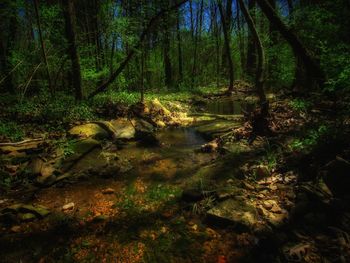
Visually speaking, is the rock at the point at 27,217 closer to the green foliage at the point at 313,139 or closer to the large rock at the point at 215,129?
the green foliage at the point at 313,139

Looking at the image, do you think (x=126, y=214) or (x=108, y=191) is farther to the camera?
(x=108, y=191)

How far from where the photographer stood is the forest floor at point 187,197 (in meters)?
3.93

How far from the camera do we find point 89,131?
8945 mm

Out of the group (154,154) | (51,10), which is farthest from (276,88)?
(51,10)

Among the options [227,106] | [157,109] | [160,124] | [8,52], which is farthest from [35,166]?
[227,106]

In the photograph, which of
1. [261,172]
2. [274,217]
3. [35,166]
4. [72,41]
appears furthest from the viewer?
[72,41]

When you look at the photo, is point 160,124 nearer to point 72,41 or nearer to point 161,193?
point 72,41

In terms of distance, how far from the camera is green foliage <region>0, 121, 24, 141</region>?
7.84m

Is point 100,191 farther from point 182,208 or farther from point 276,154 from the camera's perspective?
point 276,154

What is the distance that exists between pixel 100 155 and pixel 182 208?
3499 millimetres

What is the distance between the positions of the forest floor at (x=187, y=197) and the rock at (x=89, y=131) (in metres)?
0.07

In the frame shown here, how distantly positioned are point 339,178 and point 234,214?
5.43ft

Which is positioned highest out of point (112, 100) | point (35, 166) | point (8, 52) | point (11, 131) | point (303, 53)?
point (8, 52)

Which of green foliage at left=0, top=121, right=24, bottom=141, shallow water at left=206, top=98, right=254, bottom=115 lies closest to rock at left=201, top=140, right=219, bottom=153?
green foliage at left=0, top=121, right=24, bottom=141
